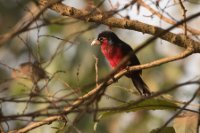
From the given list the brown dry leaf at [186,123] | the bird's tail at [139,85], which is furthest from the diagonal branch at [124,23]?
the bird's tail at [139,85]

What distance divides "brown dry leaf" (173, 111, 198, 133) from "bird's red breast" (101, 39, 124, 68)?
7.48ft

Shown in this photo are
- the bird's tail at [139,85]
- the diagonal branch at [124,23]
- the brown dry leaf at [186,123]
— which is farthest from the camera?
the bird's tail at [139,85]

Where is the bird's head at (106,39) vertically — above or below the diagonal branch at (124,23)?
below

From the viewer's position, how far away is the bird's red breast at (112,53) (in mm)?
5371

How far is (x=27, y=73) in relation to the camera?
2.84m

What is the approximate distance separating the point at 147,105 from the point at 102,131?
5612 millimetres

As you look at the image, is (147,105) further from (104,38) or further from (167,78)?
(167,78)

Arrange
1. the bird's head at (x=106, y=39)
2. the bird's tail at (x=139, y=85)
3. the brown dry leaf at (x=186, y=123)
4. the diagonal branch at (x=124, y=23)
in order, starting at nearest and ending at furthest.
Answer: the brown dry leaf at (x=186, y=123)
the diagonal branch at (x=124, y=23)
the bird's tail at (x=139, y=85)
the bird's head at (x=106, y=39)

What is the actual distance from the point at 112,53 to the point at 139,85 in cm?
48

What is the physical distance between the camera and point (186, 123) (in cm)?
302

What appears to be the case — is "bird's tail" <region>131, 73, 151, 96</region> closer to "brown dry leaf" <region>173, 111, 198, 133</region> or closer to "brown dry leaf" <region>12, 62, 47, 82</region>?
"brown dry leaf" <region>173, 111, 198, 133</region>

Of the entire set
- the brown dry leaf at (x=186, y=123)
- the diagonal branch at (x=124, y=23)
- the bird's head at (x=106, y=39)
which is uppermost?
the diagonal branch at (x=124, y=23)

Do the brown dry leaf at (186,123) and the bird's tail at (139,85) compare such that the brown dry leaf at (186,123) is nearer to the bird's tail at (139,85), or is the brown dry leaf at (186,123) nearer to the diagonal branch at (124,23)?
the diagonal branch at (124,23)

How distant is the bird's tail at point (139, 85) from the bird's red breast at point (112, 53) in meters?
0.21
